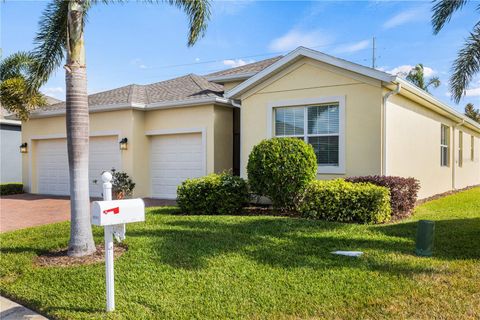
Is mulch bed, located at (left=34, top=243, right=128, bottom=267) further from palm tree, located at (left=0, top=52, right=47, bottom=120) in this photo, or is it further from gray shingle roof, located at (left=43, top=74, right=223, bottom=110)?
palm tree, located at (left=0, top=52, right=47, bottom=120)

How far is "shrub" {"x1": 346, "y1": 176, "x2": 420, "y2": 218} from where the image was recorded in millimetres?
9562

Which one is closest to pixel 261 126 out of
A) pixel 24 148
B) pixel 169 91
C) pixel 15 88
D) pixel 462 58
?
pixel 169 91

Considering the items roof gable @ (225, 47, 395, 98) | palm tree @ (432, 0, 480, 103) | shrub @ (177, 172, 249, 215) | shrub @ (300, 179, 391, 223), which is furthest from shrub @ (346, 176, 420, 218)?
palm tree @ (432, 0, 480, 103)

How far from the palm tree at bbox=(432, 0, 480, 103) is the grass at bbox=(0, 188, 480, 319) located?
4821mm

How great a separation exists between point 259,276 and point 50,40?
20.2 ft

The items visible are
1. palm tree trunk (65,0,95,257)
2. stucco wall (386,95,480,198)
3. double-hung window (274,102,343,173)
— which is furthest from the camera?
stucco wall (386,95,480,198)

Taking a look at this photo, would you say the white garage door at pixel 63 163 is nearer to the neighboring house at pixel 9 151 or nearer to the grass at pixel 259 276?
the neighboring house at pixel 9 151

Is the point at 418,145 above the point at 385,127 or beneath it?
beneath

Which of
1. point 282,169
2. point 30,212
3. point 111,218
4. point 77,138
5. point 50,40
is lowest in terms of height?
point 30,212

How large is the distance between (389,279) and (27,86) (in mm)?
7884

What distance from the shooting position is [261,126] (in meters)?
12.2

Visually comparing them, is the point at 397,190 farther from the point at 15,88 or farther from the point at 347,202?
the point at 15,88

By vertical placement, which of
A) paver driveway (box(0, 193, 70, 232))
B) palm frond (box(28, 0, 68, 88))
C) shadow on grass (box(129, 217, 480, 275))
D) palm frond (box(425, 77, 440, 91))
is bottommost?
paver driveway (box(0, 193, 70, 232))

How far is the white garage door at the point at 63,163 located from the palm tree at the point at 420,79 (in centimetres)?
2366
